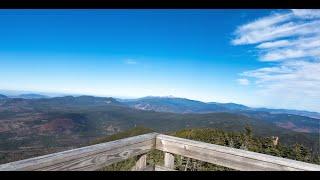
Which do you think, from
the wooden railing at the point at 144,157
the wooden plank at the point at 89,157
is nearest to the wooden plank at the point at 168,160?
the wooden railing at the point at 144,157

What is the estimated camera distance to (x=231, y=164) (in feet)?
8.19

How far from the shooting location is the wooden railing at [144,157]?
1932mm

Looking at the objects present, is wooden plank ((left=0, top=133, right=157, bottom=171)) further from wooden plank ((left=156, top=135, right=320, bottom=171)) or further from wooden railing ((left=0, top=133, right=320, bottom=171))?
wooden plank ((left=156, top=135, right=320, bottom=171))

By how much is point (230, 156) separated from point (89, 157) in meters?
1.03

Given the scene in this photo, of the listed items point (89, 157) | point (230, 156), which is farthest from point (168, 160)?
point (89, 157)

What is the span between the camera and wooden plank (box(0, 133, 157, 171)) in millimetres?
1819

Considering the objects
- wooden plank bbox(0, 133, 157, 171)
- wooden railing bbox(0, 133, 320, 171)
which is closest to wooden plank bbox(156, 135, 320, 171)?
wooden railing bbox(0, 133, 320, 171)

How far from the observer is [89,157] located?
87.0 inches

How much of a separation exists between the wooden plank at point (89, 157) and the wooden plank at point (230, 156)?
0.22 m

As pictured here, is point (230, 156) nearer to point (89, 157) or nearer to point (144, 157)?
point (144, 157)

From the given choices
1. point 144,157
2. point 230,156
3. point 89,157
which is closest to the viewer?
point 89,157

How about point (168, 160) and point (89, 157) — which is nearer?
point (89, 157)
